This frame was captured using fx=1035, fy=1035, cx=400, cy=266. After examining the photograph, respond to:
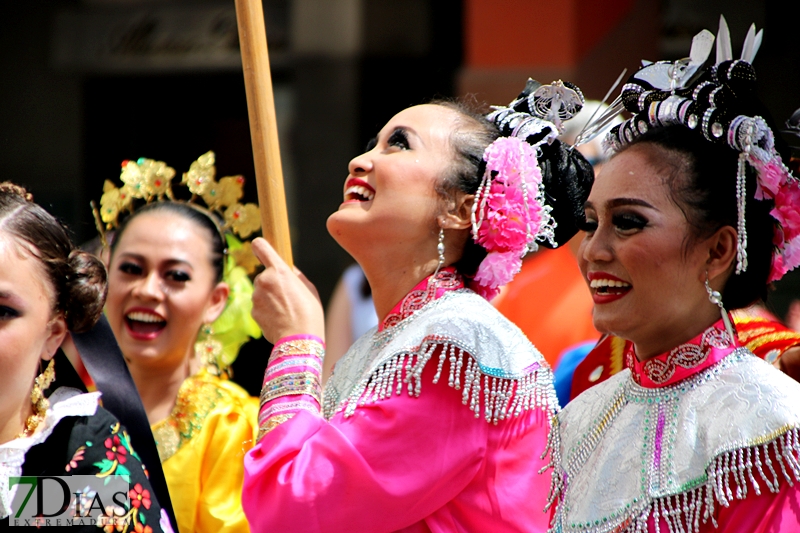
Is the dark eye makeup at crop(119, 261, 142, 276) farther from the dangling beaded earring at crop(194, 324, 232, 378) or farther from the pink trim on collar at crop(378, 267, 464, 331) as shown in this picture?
the pink trim on collar at crop(378, 267, 464, 331)

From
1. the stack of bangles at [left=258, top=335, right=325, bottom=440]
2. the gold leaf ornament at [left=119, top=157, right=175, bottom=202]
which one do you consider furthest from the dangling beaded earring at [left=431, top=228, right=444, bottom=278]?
the gold leaf ornament at [left=119, top=157, right=175, bottom=202]

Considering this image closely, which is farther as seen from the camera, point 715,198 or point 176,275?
point 176,275

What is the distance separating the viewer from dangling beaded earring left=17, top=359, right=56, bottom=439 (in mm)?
2594

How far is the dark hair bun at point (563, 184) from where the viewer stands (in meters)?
2.84

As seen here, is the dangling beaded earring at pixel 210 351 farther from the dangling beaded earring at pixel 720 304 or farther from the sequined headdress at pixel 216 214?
the dangling beaded earring at pixel 720 304

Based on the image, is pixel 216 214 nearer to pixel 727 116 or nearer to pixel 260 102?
pixel 260 102

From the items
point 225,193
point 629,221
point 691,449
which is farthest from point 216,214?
point 691,449

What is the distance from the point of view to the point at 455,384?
2.43 metres

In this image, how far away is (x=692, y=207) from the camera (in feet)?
6.91

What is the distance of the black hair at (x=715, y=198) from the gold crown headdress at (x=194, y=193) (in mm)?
2102

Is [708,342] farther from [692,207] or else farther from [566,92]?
[566,92]

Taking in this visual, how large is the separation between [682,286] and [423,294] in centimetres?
82

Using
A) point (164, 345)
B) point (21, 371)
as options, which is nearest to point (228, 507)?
point (164, 345)

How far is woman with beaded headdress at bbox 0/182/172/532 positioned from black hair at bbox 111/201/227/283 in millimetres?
1101
